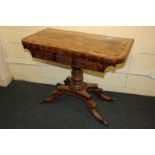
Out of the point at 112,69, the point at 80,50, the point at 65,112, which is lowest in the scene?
the point at 65,112

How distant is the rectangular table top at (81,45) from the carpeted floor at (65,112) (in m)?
0.71

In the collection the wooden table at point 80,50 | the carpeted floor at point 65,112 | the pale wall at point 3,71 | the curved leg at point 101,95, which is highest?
the wooden table at point 80,50

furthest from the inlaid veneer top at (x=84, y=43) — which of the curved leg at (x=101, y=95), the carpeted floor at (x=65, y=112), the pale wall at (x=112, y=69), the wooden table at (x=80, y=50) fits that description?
the carpeted floor at (x=65, y=112)

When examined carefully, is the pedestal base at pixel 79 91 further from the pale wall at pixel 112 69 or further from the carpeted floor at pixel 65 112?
the pale wall at pixel 112 69

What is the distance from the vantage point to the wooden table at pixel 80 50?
4.33ft

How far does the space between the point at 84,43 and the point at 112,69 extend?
70cm

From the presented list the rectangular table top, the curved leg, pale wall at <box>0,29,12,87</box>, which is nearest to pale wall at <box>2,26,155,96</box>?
pale wall at <box>0,29,12,87</box>

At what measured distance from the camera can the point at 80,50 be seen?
1353mm

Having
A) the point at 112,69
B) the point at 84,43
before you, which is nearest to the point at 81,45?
the point at 84,43

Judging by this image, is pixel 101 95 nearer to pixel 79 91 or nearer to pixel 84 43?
pixel 79 91

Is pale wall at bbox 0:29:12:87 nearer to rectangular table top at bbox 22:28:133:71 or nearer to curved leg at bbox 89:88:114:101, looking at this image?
rectangular table top at bbox 22:28:133:71

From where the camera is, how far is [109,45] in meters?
1.46
